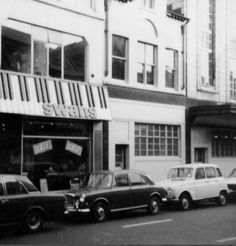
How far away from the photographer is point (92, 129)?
20203 millimetres

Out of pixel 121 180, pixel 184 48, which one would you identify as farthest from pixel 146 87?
pixel 121 180

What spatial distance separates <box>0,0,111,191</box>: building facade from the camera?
57.3 ft

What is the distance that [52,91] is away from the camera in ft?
60.2

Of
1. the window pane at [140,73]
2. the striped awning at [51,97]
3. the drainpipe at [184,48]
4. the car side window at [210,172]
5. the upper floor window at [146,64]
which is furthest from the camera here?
the drainpipe at [184,48]

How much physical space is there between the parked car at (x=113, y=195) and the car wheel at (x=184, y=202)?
100 cm

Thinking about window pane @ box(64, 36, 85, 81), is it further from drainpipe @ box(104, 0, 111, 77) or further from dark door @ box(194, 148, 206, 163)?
dark door @ box(194, 148, 206, 163)

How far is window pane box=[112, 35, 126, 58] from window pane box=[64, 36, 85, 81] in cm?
193

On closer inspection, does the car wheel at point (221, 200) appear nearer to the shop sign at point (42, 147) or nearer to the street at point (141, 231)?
the street at point (141, 231)

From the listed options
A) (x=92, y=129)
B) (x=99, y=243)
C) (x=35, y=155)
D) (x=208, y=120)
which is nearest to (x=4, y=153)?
(x=35, y=155)

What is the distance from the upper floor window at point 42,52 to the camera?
699 inches

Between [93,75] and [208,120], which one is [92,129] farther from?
[208,120]

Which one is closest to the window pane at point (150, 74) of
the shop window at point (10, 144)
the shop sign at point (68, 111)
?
the shop sign at point (68, 111)

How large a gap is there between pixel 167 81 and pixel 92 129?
19.6 ft

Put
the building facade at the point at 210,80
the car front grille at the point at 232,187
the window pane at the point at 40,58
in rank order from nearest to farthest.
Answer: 1. the window pane at the point at 40,58
2. the car front grille at the point at 232,187
3. the building facade at the point at 210,80
